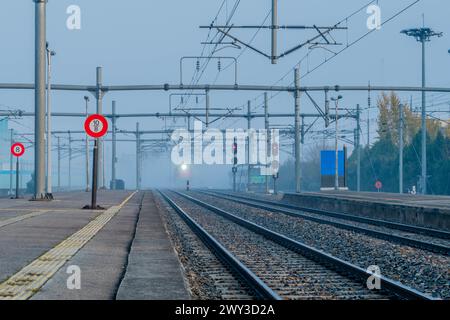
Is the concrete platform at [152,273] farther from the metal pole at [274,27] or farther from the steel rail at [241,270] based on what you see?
the metal pole at [274,27]

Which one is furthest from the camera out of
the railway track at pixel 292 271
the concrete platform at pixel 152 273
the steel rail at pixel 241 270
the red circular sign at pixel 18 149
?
the red circular sign at pixel 18 149

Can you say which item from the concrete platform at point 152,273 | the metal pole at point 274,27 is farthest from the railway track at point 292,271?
the metal pole at point 274,27

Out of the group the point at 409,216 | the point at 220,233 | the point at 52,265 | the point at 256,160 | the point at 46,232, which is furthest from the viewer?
the point at 256,160

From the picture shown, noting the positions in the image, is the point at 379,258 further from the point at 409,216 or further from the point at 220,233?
the point at 409,216

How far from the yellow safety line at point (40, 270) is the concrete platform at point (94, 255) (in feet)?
0.08

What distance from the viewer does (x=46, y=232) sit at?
18.5 m

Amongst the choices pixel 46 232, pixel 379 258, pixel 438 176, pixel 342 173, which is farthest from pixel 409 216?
pixel 438 176

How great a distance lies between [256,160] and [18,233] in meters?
92.5

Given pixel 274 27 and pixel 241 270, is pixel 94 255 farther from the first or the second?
pixel 274 27

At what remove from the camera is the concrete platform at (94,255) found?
998cm

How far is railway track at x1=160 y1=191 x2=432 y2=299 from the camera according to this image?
1151 centimetres

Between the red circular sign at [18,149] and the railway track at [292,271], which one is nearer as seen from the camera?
the railway track at [292,271]

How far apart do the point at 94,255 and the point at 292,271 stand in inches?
136

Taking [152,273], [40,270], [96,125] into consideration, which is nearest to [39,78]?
[96,125]
